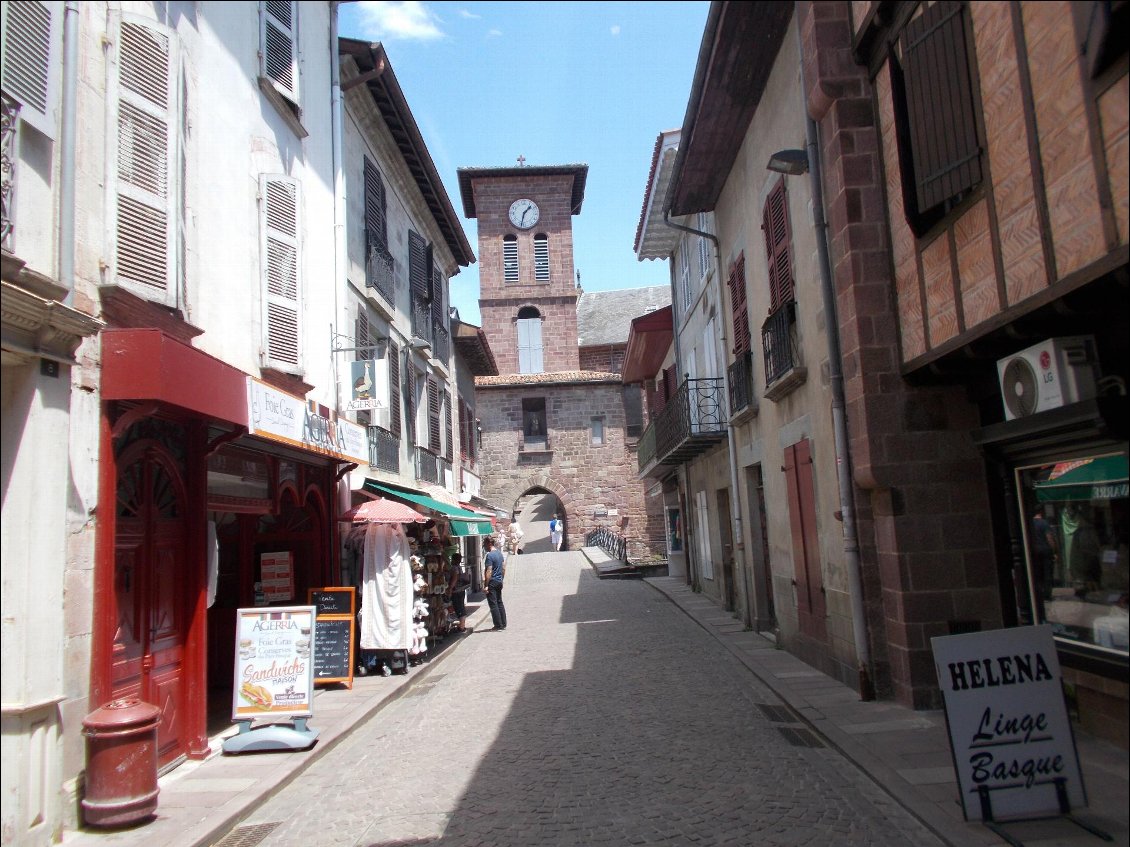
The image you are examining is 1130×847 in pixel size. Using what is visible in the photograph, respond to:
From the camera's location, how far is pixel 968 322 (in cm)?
645

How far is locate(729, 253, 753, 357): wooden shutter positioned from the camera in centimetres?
1319

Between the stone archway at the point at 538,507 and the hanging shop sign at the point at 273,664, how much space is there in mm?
31149

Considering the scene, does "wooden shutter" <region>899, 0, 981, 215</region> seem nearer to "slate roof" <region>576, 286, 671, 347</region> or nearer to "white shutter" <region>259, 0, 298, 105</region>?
"white shutter" <region>259, 0, 298, 105</region>

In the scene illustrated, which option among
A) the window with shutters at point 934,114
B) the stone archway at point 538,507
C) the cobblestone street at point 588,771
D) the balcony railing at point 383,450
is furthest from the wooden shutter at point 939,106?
the stone archway at point 538,507

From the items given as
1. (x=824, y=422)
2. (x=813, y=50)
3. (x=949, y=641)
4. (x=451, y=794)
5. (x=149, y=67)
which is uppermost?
(x=813, y=50)

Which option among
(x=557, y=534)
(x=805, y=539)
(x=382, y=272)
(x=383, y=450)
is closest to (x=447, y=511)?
(x=383, y=450)

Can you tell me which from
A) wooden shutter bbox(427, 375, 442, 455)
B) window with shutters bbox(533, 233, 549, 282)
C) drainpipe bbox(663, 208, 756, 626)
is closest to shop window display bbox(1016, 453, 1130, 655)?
drainpipe bbox(663, 208, 756, 626)

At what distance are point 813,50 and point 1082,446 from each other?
14.8 ft

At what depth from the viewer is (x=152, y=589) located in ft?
Result: 23.2

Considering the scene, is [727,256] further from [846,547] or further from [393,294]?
[846,547]

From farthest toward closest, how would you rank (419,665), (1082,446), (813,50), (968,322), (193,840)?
(419,665) < (813,50) < (968,322) < (1082,446) < (193,840)

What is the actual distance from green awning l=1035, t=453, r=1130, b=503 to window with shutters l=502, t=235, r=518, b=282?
124 feet

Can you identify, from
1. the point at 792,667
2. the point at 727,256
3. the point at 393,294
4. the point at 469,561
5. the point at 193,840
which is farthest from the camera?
the point at 469,561

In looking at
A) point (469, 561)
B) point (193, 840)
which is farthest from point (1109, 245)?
point (469, 561)
